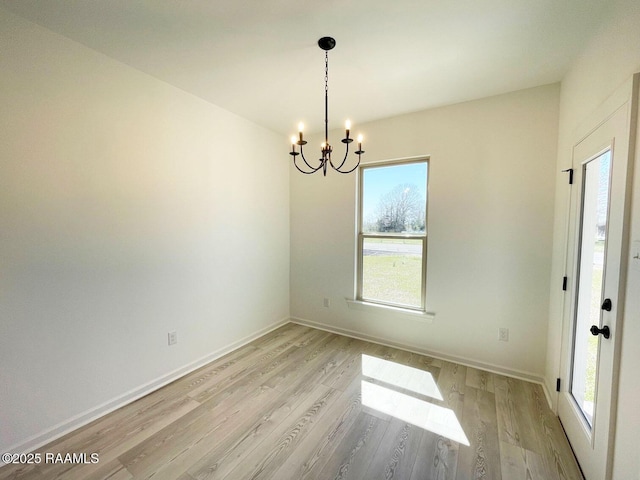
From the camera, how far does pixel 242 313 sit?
3.23 m

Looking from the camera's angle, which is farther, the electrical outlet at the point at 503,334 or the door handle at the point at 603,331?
the electrical outlet at the point at 503,334

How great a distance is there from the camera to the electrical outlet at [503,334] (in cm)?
257

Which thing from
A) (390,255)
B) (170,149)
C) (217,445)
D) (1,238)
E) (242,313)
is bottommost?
(217,445)

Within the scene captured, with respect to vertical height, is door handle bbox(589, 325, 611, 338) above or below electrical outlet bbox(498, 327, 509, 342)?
above

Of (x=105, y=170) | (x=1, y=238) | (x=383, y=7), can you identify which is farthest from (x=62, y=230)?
(x=383, y=7)

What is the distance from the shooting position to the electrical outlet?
8.45ft

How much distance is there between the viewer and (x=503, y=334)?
2.59 metres

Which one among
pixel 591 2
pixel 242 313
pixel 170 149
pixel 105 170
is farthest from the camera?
pixel 242 313

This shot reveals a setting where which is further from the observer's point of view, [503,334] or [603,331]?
[503,334]

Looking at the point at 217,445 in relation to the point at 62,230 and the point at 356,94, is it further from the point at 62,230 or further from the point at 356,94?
the point at 356,94

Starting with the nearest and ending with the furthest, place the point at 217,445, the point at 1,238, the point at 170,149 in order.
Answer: the point at 1,238
the point at 217,445
the point at 170,149

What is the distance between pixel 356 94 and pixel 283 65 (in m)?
0.79

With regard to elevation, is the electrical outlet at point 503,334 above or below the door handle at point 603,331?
below

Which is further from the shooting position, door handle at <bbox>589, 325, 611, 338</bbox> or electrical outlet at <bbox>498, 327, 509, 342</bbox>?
electrical outlet at <bbox>498, 327, 509, 342</bbox>
